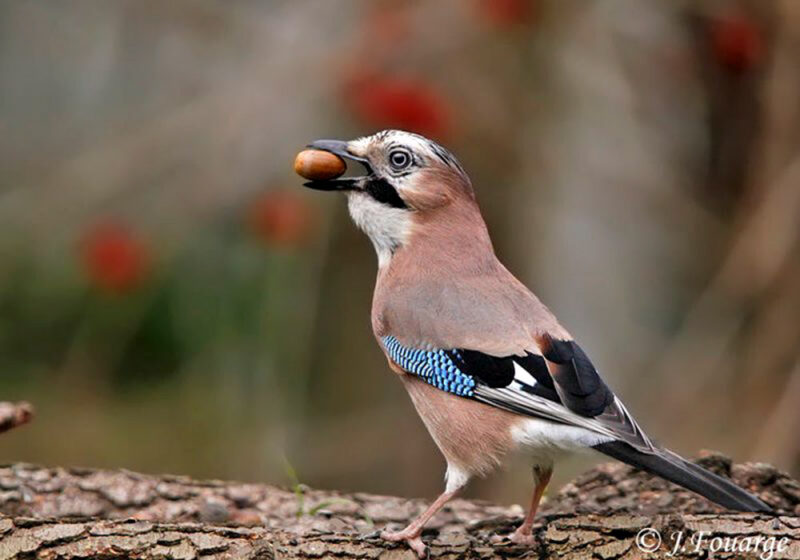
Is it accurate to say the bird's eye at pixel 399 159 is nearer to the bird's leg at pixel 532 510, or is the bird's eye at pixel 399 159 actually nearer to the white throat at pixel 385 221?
the white throat at pixel 385 221

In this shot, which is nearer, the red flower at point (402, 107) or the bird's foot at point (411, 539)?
the bird's foot at point (411, 539)

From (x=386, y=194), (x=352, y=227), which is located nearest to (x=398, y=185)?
(x=386, y=194)

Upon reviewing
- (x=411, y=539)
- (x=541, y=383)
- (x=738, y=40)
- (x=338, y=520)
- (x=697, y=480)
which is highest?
(x=738, y=40)

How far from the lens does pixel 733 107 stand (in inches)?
301

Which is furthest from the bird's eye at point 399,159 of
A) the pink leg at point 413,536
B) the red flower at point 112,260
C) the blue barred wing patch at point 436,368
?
the red flower at point 112,260

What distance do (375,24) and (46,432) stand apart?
3.23m

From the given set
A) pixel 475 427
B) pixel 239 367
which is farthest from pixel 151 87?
pixel 475 427

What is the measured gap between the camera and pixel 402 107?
6.86m

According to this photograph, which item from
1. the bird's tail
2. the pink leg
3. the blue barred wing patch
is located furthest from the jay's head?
the bird's tail

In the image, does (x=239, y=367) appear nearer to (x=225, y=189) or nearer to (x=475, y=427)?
(x=225, y=189)

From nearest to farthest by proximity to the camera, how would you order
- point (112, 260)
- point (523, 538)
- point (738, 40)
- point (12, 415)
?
point (523, 538)
point (12, 415)
point (738, 40)
point (112, 260)

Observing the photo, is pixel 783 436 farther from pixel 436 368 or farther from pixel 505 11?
pixel 436 368

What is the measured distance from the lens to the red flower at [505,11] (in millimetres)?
6977

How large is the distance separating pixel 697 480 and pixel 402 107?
3428mm
